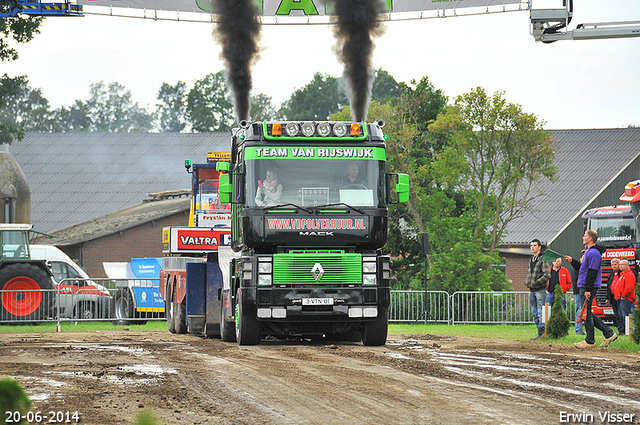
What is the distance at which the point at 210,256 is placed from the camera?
17812 millimetres

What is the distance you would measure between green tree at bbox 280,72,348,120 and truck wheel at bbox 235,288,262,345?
2667 inches

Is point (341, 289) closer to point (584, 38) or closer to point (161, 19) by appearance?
point (584, 38)

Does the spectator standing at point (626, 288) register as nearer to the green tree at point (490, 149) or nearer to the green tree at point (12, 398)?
the green tree at point (490, 149)

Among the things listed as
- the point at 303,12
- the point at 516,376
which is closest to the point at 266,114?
the point at 303,12

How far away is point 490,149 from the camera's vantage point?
1250 inches

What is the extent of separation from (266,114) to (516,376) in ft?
262

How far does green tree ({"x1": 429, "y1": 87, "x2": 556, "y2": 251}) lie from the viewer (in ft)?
103

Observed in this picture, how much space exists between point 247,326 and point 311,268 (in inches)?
63.9

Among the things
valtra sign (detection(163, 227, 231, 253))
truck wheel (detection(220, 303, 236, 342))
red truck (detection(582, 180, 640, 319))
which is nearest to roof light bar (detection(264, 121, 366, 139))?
truck wheel (detection(220, 303, 236, 342))

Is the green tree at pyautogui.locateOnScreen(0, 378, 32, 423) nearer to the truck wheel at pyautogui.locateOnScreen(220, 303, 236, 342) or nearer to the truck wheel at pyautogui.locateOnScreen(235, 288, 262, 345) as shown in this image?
the truck wheel at pyautogui.locateOnScreen(235, 288, 262, 345)

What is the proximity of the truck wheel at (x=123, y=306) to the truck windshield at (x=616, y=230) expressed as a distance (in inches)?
570

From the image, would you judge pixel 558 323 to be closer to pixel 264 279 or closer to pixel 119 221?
pixel 264 279

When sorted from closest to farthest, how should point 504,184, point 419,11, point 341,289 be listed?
point 341,289 < point 419,11 < point 504,184

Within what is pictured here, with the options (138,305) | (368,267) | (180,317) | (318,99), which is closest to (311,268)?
(368,267)
